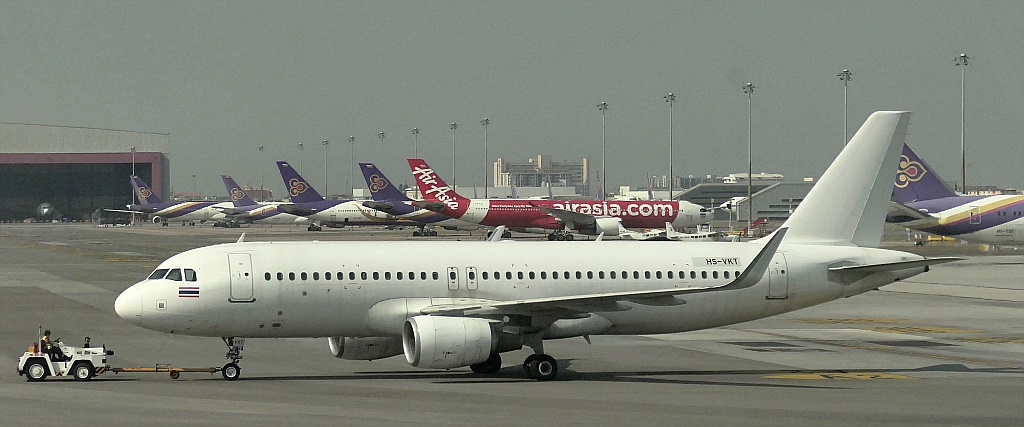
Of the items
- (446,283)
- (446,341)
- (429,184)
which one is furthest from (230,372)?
(429,184)

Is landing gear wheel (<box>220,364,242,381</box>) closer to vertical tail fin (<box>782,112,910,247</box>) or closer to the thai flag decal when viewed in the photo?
the thai flag decal

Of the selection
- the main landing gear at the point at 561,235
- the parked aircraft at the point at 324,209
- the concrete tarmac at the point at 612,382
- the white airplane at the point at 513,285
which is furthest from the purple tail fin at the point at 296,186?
the white airplane at the point at 513,285

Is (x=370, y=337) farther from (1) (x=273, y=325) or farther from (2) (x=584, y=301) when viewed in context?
(2) (x=584, y=301)

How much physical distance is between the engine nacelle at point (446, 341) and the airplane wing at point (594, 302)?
62 cm

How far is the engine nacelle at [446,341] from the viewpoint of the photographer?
87.2 ft

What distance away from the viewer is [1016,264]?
74938 millimetres

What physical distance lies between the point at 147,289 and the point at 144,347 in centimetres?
792

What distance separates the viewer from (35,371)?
27.4 meters

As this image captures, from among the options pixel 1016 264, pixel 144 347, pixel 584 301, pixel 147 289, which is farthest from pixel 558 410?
pixel 1016 264

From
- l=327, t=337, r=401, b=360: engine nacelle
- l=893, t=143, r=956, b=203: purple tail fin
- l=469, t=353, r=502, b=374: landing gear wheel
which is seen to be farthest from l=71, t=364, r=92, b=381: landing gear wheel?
l=893, t=143, r=956, b=203: purple tail fin

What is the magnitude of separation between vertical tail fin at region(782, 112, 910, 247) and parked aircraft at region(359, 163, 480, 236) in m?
95.3

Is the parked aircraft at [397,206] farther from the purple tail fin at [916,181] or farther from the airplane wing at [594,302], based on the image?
the airplane wing at [594,302]

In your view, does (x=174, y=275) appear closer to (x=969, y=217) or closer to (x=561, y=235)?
(x=969, y=217)

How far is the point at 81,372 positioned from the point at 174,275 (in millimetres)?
2867
